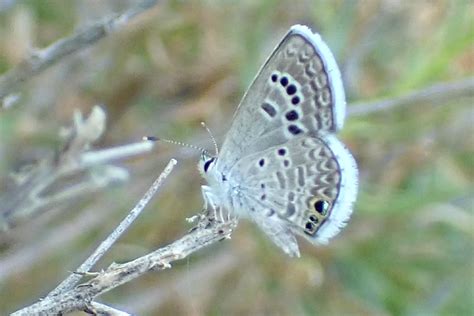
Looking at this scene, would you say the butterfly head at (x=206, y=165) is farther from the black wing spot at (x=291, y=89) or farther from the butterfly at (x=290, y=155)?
the black wing spot at (x=291, y=89)

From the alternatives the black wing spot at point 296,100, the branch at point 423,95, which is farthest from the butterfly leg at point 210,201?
the branch at point 423,95

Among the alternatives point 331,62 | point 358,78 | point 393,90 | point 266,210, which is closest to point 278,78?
point 331,62

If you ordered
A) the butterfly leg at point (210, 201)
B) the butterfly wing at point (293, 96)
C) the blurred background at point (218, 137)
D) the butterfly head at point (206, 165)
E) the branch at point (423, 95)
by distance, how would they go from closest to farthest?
the butterfly leg at point (210, 201), the butterfly wing at point (293, 96), the butterfly head at point (206, 165), the branch at point (423, 95), the blurred background at point (218, 137)

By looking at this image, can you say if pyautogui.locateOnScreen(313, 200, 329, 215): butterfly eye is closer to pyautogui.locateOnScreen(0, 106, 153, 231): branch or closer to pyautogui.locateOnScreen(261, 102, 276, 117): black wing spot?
pyautogui.locateOnScreen(261, 102, 276, 117): black wing spot

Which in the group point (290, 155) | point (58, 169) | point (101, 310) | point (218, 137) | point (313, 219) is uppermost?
point (218, 137)

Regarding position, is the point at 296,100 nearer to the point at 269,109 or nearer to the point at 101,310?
the point at 269,109

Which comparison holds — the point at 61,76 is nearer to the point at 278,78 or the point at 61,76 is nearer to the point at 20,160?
the point at 20,160

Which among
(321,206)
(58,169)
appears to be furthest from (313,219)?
(58,169)
